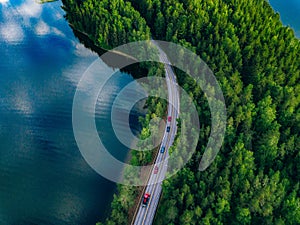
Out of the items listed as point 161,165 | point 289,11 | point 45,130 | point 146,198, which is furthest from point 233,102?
point 289,11

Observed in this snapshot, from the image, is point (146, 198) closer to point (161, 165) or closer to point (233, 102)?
point (161, 165)

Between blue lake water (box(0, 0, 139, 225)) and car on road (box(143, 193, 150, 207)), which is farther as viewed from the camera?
blue lake water (box(0, 0, 139, 225))

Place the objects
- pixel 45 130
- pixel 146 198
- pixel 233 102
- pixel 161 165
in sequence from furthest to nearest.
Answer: pixel 45 130 → pixel 233 102 → pixel 161 165 → pixel 146 198

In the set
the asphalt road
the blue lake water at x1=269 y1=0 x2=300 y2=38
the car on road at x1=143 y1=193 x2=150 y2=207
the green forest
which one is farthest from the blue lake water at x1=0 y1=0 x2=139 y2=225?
the blue lake water at x1=269 y1=0 x2=300 y2=38

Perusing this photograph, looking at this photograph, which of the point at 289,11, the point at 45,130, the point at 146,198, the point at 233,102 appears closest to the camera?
the point at 146,198

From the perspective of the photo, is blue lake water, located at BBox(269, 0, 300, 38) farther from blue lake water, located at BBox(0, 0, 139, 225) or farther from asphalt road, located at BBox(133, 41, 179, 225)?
blue lake water, located at BBox(0, 0, 139, 225)

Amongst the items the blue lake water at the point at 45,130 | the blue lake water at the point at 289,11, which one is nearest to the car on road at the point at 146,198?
the blue lake water at the point at 45,130

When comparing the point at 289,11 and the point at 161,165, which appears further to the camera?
the point at 289,11
